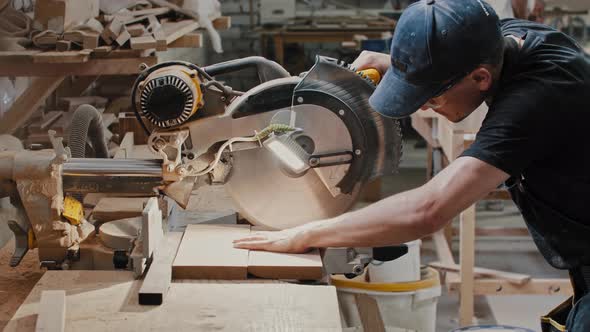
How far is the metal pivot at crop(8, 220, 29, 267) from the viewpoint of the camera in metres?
2.20

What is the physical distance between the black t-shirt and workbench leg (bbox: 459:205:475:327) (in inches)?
81.6

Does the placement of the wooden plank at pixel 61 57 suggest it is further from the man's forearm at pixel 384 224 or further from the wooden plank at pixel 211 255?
the man's forearm at pixel 384 224

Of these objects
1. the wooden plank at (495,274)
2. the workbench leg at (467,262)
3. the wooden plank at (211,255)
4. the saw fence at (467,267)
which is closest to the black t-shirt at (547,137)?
the wooden plank at (211,255)

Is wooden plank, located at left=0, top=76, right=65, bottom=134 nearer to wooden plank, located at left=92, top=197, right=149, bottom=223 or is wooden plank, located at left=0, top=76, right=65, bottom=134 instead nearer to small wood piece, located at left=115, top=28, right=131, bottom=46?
small wood piece, located at left=115, top=28, right=131, bottom=46

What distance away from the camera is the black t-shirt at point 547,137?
1.80 m

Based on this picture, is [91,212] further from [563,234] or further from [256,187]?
[563,234]

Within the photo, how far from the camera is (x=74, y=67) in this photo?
3.81m

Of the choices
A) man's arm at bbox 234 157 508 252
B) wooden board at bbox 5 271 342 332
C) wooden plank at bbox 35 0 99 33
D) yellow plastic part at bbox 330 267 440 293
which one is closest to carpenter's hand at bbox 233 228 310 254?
man's arm at bbox 234 157 508 252

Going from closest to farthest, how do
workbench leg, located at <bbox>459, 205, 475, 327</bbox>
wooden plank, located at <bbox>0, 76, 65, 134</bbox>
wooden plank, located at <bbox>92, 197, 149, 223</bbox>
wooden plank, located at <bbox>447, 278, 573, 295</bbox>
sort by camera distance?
wooden plank, located at <bbox>92, 197, 149, 223</bbox> → wooden plank, located at <bbox>0, 76, 65, 134</bbox> → workbench leg, located at <bbox>459, 205, 475, 327</bbox> → wooden plank, located at <bbox>447, 278, 573, 295</bbox>

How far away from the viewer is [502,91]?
1.88 m

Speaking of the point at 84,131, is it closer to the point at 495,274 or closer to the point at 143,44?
the point at 143,44

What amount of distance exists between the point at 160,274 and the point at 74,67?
1992 millimetres

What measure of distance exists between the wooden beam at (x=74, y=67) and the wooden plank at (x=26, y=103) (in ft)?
0.30

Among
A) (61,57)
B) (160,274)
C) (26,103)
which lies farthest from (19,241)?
(26,103)
